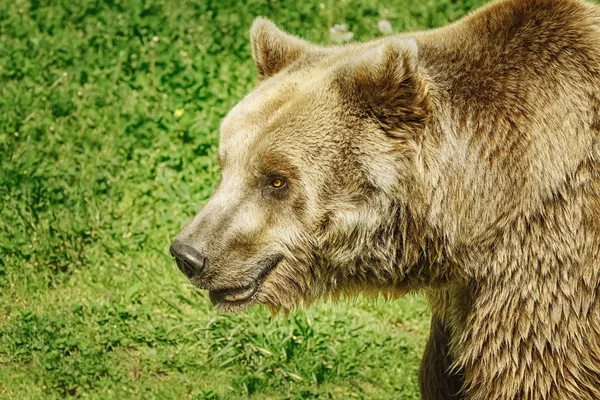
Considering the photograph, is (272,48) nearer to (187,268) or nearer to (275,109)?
(275,109)

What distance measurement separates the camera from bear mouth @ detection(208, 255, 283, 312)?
3.82 m

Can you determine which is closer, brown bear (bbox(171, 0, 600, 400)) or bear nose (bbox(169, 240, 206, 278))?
brown bear (bbox(171, 0, 600, 400))

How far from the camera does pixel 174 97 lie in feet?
21.7

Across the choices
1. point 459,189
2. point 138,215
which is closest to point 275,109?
point 459,189

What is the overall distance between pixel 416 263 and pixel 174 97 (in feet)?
11.1

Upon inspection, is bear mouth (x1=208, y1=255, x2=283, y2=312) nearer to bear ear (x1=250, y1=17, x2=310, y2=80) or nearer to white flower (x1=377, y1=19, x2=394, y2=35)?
bear ear (x1=250, y1=17, x2=310, y2=80)

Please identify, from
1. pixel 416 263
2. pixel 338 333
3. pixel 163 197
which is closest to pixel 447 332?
pixel 416 263

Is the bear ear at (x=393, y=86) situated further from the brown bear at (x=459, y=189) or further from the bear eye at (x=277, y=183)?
the bear eye at (x=277, y=183)

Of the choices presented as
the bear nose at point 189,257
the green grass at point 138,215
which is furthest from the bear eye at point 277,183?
the green grass at point 138,215

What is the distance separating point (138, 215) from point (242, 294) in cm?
247

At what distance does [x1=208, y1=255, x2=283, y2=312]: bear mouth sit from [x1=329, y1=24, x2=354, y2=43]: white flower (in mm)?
3633

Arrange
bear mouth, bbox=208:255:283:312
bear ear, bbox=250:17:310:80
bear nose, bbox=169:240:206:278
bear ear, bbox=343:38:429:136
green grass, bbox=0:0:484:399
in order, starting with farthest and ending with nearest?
green grass, bbox=0:0:484:399 < bear ear, bbox=250:17:310:80 < bear mouth, bbox=208:255:283:312 < bear nose, bbox=169:240:206:278 < bear ear, bbox=343:38:429:136

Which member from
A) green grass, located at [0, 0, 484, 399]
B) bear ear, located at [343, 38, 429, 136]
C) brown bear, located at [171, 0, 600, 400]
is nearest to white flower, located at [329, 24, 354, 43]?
green grass, located at [0, 0, 484, 399]

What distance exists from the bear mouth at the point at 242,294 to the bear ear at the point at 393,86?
29.8 inches
